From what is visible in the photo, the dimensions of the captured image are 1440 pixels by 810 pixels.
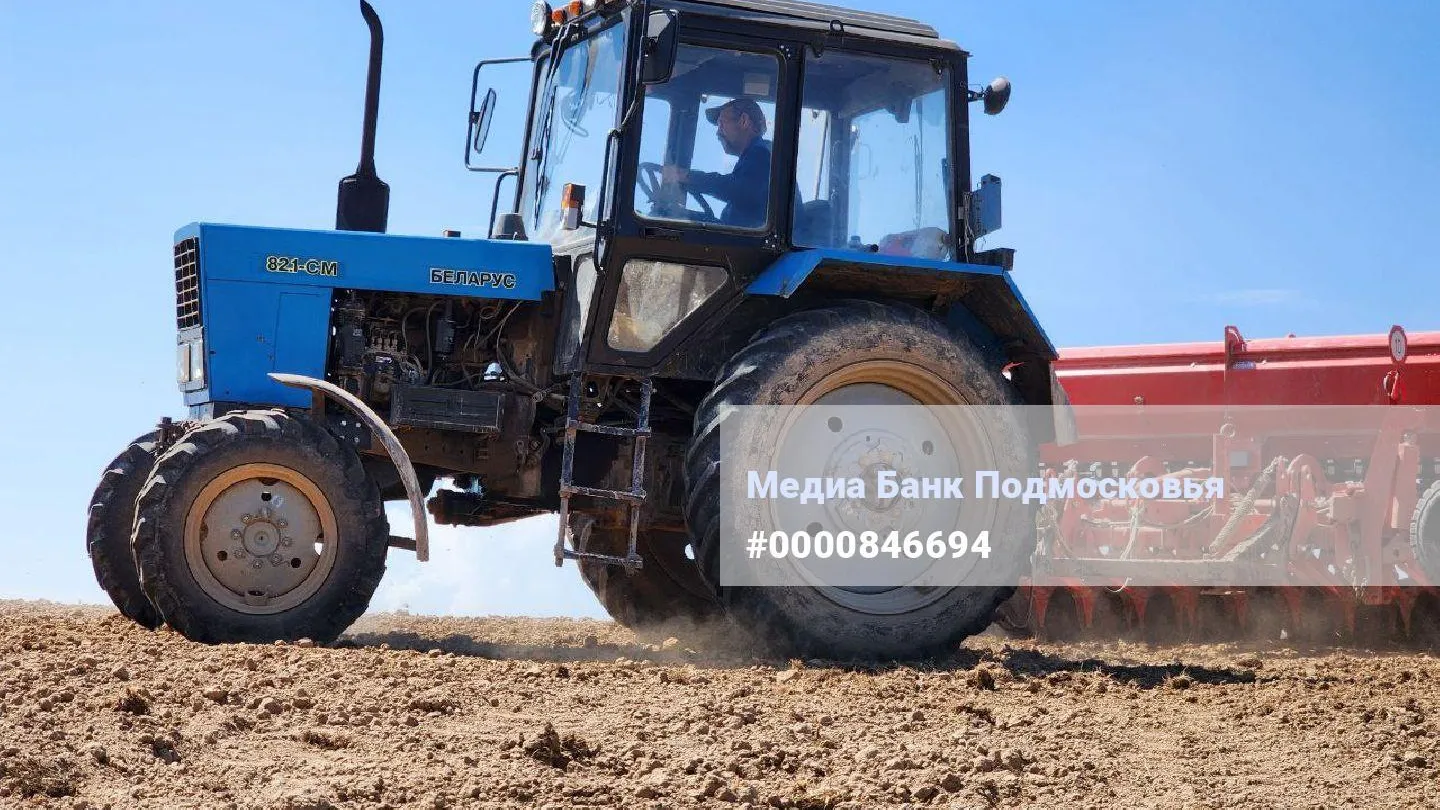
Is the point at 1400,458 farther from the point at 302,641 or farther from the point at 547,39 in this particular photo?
the point at 302,641

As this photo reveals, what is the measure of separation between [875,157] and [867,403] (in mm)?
1197

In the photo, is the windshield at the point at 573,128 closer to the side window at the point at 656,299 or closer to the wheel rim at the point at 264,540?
the side window at the point at 656,299

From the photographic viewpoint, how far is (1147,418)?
1011 centimetres

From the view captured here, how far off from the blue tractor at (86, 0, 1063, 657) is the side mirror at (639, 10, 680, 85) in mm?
16

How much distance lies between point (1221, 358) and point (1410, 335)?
113 centimetres

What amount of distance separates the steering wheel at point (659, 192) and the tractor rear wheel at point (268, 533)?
5.53 ft

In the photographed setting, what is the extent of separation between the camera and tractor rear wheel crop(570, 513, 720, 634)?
26.5ft

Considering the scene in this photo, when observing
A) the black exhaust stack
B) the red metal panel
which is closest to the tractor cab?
the black exhaust stack

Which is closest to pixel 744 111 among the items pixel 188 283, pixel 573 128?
pixel 573 128

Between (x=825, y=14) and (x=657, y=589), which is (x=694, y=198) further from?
(x=657, y=589)

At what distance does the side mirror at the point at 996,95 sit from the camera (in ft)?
24.1

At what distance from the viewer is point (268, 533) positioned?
642cm

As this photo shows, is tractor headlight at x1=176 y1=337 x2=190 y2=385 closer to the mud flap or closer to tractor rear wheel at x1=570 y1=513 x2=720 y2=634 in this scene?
the mud flap

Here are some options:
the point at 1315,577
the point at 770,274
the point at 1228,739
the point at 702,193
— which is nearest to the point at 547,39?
the point at 702,193
